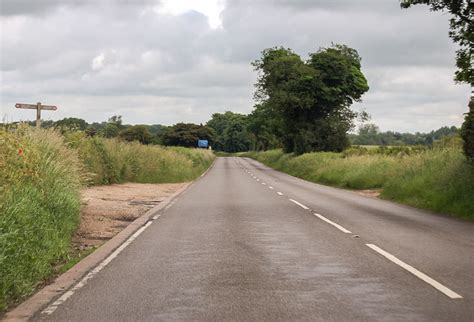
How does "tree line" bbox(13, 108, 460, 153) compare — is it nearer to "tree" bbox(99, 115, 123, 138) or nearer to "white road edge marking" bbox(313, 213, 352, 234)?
"tree" bbox(99, 115, 123, 138)

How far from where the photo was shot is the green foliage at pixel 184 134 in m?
158

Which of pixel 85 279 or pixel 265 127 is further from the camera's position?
pixel 265 127

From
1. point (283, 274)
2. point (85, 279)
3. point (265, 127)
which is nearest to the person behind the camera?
point (85, 279)

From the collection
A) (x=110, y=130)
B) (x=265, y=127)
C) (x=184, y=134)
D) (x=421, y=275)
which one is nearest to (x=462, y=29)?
(x=421, y=275)

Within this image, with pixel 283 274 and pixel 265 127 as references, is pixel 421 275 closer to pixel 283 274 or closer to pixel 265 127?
pixel 283 274

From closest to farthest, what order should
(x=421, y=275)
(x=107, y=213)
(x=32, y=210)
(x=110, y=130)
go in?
(x=421, y=275)
(x=32, y=210)
(x=107, y=213)
(x=110, y=130)

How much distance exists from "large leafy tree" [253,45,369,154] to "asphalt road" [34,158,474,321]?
44.8 metres

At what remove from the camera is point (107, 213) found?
47.7 feet

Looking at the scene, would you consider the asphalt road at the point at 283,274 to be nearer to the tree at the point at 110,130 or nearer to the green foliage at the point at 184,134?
the tree at the point at 110,130

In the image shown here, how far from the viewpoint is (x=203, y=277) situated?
7.07m

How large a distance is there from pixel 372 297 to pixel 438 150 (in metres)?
20.6

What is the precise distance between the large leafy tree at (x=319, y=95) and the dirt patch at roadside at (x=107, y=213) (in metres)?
37.6

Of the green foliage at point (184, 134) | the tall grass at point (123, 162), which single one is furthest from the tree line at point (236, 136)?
the tall grass at point (123, 162)

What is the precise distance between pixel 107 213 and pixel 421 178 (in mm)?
12899
